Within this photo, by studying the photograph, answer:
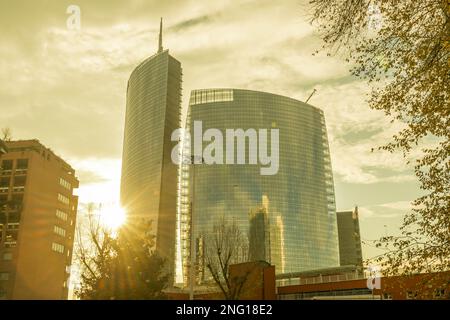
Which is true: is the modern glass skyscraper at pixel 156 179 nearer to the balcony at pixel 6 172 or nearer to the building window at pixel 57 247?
the building window at pixel 57 247

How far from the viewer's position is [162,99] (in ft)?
655

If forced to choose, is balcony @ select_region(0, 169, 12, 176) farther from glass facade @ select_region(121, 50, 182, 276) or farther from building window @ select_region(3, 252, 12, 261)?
glass facade @ select_region(121, 50, 182, 276)

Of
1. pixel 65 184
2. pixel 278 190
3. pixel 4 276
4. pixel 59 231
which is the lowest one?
pixel 4 276

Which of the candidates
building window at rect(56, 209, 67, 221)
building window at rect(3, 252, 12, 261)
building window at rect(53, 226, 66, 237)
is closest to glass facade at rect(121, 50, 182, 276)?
building window at rect(56, 209, 67, 221)

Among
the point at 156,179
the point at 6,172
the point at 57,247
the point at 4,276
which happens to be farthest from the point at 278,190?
the point at 4,276

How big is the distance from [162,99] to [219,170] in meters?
48.3

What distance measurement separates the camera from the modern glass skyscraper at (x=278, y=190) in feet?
573

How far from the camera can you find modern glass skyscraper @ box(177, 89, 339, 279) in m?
174

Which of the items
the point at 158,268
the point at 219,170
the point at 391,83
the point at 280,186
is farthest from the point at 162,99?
the point at 391,83

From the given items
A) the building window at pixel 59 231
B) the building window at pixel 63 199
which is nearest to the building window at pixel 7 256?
the building window at pixel 59 231

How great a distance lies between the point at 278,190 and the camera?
7072 inches

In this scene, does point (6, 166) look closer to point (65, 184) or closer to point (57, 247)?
point (65, 184)
